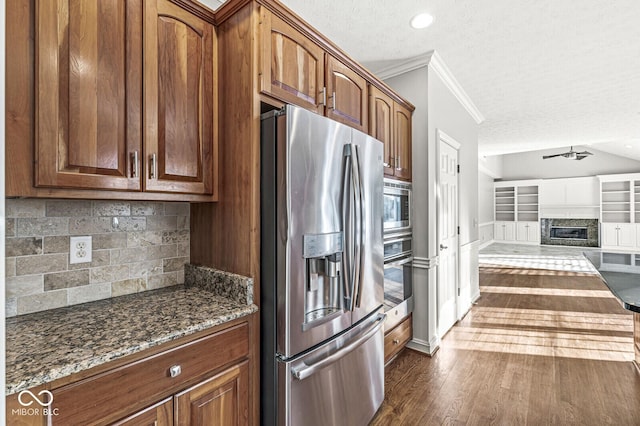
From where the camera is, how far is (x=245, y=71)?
148cm

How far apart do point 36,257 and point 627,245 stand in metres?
13.0

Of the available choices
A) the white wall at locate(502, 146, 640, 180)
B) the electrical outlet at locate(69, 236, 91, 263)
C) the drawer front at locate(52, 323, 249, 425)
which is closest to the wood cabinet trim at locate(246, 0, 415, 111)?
the electrical outlet at locate(69, 236, 91, 263)

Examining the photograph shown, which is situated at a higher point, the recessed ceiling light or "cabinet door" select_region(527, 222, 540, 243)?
the recessed ceiling light

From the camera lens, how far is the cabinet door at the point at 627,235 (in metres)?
9.11

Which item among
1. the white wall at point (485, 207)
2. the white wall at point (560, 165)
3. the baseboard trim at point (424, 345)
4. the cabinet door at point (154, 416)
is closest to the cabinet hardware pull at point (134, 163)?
the cabinet door at point (154, 416)

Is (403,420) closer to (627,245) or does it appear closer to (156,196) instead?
(156,196)

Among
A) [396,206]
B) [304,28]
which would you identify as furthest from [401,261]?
[304,28]

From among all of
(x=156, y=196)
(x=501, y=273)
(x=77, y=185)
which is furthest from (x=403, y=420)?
(x=501, y=273)

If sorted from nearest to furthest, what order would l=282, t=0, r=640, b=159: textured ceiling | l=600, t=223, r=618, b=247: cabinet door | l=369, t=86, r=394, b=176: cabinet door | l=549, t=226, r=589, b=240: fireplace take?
l=282, t=0, r=640, b=159: textured ceiling → l=369, t=86, r=394, b=176: cabinet door → l=600, t=223, r=618, b=247: cabinet door → l=549, t=226, r=589, b=240: fireplace

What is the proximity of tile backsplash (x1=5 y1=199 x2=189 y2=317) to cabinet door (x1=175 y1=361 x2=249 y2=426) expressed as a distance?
71 cm

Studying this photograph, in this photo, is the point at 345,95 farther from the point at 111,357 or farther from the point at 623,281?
the point at 623,281

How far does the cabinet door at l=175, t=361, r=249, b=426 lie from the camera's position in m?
1.17

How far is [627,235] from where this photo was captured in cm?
922

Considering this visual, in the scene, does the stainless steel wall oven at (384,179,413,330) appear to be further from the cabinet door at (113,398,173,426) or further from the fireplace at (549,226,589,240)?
the fireplace at (549,226,589,240)
